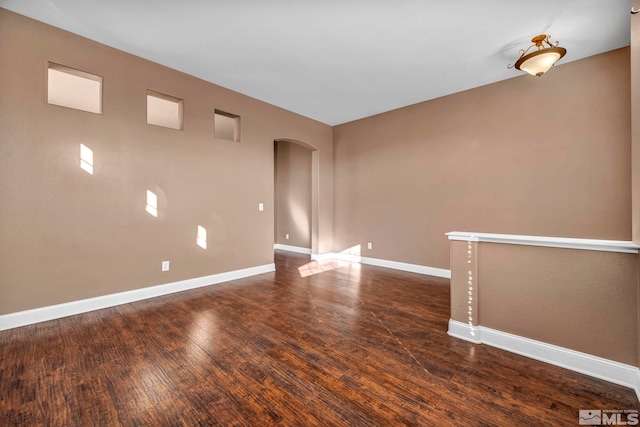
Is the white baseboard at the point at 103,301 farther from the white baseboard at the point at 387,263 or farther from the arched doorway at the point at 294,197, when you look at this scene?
the arched doorway at the point at 294,197

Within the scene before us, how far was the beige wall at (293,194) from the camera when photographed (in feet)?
21.7

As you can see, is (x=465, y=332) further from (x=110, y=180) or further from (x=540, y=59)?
(x=110, y=180)

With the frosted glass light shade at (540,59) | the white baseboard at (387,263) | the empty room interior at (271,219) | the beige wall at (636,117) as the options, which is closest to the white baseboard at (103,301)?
the empty room interior at (271,219)

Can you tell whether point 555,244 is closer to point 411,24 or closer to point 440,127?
point 411,24

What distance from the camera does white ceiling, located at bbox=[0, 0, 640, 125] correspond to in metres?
2.46

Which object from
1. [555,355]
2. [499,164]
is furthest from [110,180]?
[499,164]

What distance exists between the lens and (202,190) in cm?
391

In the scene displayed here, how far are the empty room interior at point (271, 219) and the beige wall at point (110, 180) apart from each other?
21mm

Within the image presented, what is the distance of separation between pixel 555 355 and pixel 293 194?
18.9 ft

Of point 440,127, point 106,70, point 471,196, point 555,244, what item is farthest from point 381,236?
point 106,70

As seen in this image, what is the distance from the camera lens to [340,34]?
111 inches

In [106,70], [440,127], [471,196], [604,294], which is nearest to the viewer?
[604,294]

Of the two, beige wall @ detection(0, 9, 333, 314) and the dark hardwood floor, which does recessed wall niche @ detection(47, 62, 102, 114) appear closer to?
beige wall @ detection(0, 9, 333, 314)

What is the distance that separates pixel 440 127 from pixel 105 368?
5.17 metres
